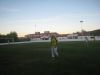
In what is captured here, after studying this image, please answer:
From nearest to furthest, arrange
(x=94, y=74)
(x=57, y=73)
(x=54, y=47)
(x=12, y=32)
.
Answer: (x=94, y=74) → (x=57, y=73) → (x=54, y=47) → (x=12, y=32)

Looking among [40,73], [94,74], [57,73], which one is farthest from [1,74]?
[94,74]

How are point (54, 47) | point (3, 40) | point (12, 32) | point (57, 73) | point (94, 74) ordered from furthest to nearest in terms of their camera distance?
point (12, 32) < point (3, 40) < point (54, 47) < point (57, 73) < point (94, 74)

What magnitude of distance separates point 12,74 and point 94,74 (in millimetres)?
4040

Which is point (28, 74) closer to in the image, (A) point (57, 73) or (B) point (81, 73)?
(A) point (57, 73)

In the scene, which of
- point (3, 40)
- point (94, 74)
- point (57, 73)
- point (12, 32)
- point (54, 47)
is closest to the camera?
point (94, 74)

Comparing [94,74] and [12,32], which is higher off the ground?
[12,32]

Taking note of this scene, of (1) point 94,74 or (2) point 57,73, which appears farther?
(2) point 57,73

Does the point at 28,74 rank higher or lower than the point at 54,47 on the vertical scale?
lower

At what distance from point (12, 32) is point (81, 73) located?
3245 inches

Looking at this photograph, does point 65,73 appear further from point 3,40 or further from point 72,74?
point 3,40

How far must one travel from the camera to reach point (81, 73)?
8.52m

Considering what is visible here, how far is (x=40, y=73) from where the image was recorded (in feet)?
28.9

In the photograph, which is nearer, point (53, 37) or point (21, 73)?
point (21, 73)

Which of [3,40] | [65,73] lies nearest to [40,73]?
[65,73]
